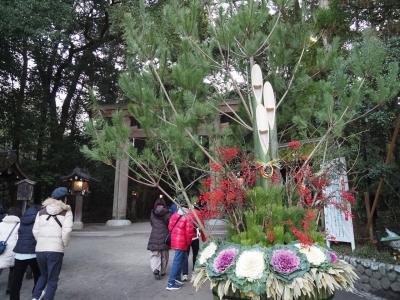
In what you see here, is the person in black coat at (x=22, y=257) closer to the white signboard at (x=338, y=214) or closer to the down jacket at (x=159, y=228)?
the down jacket at (x=159, y=228)

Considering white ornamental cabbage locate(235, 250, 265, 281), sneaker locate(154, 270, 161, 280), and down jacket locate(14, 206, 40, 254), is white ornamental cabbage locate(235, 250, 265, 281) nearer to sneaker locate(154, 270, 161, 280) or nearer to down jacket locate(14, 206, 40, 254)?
down jacket locate(14, 206, 40, 254)

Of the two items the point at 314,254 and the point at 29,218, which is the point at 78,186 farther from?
the point at 314,254

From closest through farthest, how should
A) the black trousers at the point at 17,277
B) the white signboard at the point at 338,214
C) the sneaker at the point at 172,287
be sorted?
1. the black trousers at the point at 17,277
2. the sneaker at the point at 172,287
3. the white signboard at the point at 338,214

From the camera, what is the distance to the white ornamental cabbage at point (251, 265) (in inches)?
111

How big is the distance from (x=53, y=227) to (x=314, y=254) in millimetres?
3097

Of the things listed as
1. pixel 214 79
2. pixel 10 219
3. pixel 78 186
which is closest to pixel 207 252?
pixel 214 79

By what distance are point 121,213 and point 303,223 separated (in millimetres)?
13296

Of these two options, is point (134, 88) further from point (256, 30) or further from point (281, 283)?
point (281, 283)

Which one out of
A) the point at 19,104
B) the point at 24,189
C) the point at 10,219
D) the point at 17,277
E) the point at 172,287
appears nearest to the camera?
the point at 17,277

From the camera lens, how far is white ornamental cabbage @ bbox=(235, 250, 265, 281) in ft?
9.28

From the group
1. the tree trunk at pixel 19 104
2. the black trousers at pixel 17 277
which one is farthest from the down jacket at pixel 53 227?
the tree trunk at pixel 19 104

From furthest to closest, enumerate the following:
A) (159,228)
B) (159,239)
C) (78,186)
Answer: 1. (78,186)
2. (159,228)
3. (159,239)

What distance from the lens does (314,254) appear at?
116 inches

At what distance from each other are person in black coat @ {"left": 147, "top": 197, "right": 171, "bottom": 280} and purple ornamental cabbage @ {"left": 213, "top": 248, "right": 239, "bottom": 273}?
3.28 metres
